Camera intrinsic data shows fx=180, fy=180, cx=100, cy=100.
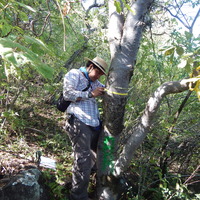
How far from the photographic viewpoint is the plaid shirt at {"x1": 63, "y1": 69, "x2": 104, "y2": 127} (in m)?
2.32

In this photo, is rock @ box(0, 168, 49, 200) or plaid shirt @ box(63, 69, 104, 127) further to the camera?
plaid shirt @ box(63, 69, 104, 127)

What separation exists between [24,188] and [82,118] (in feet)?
3.59

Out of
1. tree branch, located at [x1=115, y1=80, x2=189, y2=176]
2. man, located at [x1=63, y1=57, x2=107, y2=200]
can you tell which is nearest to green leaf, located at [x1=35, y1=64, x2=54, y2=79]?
tree branch, located at [x1=115, y1=80, x2=189, y2=176]

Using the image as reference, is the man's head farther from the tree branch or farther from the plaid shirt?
the tree branch

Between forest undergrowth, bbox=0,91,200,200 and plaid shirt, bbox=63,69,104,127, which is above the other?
plaid shirt, bbox=63,69,104,127

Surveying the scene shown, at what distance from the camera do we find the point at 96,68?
8.17 ft

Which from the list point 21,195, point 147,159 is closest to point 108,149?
point 147,159

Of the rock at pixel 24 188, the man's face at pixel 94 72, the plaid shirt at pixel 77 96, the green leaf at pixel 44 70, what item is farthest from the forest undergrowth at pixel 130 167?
the green leaf at pixel 44 70

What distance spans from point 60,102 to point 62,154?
4.90 ft

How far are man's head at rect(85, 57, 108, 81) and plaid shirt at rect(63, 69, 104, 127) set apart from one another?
0.39 ft

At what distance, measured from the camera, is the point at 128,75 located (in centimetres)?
226

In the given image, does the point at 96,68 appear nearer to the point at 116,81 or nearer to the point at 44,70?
the point at 116,81

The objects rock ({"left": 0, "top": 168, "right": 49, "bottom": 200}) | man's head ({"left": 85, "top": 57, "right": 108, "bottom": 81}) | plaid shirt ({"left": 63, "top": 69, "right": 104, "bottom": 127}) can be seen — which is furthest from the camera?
man's head ({"left": 85, "top": 57, "right": 108, "bottom": 81})

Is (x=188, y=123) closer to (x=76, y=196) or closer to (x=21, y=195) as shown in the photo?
(x=76, y=196)
